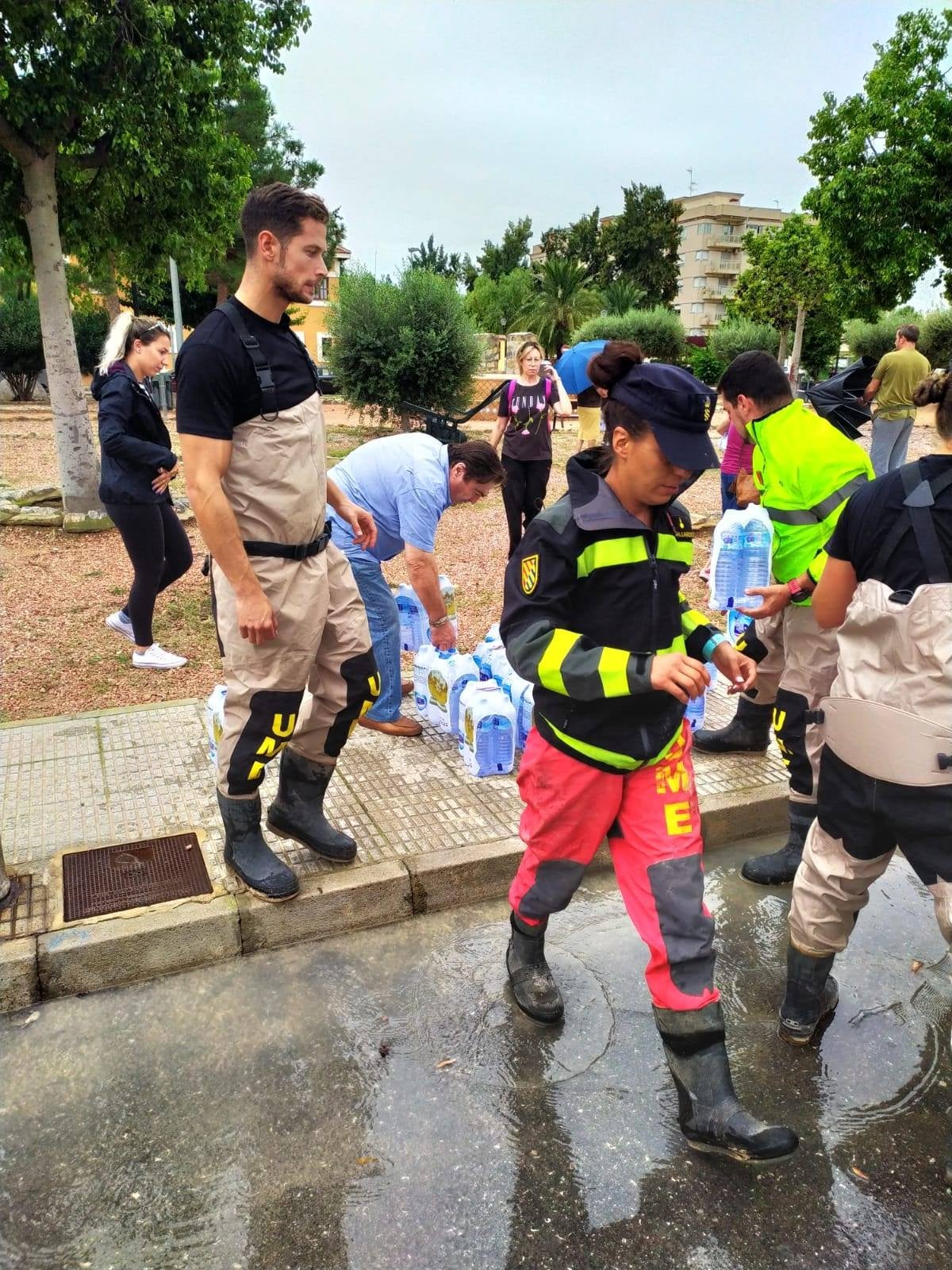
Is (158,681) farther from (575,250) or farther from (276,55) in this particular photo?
(575,250)

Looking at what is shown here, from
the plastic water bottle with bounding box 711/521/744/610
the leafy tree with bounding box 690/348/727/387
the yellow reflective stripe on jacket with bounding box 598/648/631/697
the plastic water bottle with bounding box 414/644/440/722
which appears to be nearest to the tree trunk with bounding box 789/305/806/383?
the leafy tree with bounding box 690/348/727/387

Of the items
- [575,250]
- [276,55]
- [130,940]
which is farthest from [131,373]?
[575,250]

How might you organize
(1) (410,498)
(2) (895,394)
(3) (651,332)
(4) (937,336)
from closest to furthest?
(1) (410,498) < (2) (895,394) < (4) (937,336) < (3) (651,332)

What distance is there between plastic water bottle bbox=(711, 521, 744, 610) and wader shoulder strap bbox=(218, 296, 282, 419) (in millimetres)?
3824

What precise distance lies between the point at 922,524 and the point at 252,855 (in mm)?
2458

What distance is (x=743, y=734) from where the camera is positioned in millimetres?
4836

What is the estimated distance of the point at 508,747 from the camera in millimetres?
4512

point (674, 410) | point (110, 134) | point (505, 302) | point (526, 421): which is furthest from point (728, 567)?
point (505, 302)

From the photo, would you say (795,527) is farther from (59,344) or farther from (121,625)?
(59,344)

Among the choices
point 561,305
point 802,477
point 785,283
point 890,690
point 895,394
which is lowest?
point 890,690

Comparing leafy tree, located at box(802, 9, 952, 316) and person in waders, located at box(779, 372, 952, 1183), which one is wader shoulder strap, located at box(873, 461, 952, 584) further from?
leafy tree, located at box(802, 9, 952, 316)

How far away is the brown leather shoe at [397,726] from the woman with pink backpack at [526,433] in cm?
358

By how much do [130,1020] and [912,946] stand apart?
9.12ft

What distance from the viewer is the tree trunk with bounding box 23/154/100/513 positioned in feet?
29.7
